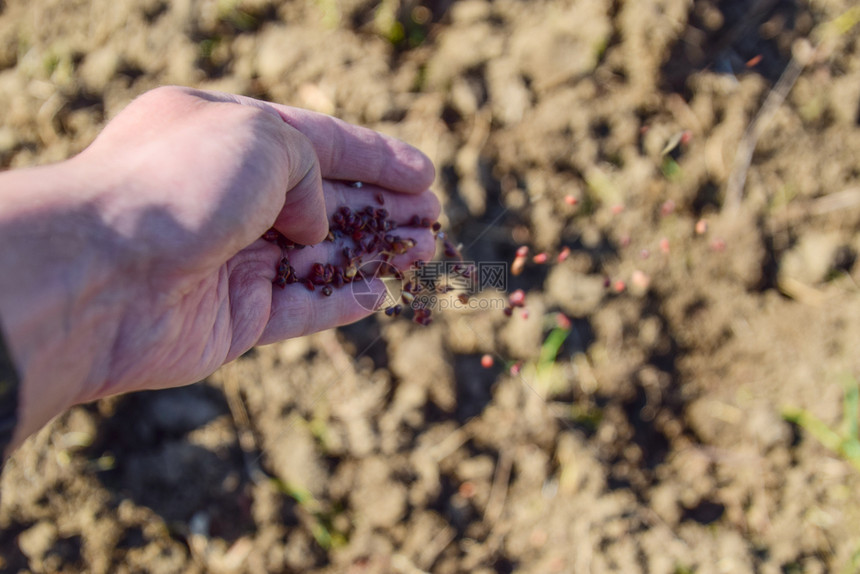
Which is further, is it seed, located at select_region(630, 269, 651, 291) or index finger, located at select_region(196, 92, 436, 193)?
seed, located at select_region(630, 269, 651, 291)

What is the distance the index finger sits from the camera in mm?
2746

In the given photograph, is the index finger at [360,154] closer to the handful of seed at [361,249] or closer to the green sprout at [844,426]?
the handful of seed at [361,249]

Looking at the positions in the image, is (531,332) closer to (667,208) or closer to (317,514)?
(667,208)

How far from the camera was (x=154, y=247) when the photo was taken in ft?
6.40

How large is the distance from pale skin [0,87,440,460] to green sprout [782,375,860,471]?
2918 millimetres

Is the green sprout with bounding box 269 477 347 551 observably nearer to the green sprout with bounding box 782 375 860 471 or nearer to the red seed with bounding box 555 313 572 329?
the red seed with bounding box 555 313 572 329

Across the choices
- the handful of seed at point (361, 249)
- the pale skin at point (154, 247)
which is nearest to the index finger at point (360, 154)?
the pale skin at point (154, 247)

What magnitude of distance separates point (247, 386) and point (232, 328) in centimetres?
87

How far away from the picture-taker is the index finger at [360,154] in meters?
2.75

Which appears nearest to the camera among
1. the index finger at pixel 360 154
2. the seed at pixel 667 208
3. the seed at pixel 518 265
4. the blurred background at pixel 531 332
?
the index finger at pixel 360 154

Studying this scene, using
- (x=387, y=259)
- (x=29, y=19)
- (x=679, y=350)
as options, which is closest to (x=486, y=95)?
(x=387, y=259)

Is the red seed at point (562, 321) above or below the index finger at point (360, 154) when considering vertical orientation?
below

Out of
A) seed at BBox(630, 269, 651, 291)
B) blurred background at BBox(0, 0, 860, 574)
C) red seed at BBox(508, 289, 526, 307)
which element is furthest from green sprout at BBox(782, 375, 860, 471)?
red seed at BBox(508, 289, 526, 307)

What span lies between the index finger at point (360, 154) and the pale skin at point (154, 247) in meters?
0.03
